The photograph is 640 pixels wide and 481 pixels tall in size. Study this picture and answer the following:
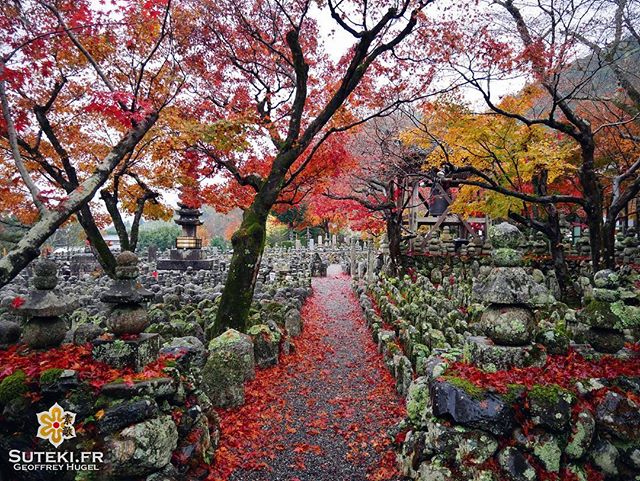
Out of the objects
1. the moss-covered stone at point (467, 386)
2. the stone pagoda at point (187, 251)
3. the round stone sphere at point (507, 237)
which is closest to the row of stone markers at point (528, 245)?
the stone pagoda at point (187, 251)

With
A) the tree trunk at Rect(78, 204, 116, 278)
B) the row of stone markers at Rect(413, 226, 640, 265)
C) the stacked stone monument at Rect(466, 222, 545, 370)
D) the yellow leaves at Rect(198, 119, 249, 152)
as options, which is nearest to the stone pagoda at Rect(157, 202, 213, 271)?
the row of stone markers at Rect(413, 226, 640, 265)

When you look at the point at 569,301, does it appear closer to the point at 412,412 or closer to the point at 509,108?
the point at 509,108

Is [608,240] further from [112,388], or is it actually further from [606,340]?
[112,388]

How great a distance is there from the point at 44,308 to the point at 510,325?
4.65 metres

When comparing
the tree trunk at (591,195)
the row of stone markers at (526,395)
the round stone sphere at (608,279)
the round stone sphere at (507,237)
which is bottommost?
the row of stone markers at (526,395)

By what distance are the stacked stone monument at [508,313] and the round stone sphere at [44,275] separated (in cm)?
443

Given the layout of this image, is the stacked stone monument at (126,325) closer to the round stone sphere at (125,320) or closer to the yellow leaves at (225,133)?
the round stone sphere at (125,320)

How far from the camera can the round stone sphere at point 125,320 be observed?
154 inches

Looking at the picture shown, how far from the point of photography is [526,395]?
3.28m

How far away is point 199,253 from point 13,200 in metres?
11.6

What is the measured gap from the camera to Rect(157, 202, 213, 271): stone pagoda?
2109cm

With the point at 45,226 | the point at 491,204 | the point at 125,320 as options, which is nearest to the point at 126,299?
the point at 125,320

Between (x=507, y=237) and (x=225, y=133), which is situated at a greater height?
(x=225, y=133)

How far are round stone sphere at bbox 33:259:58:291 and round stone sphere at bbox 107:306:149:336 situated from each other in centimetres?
69
